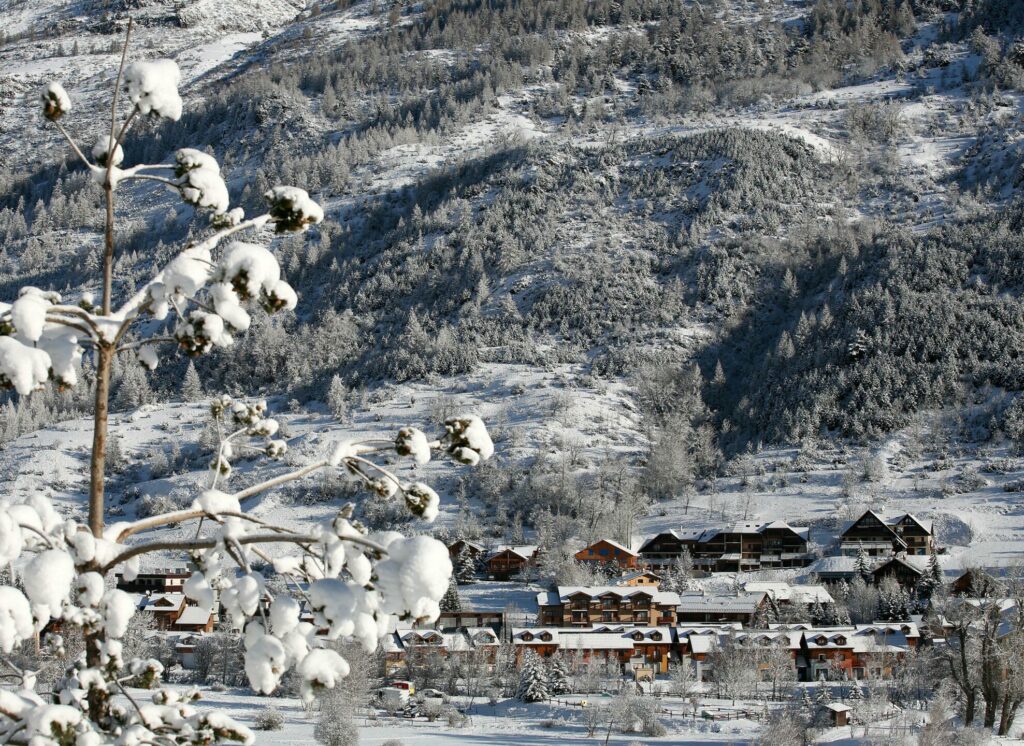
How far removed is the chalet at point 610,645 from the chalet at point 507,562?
12959mm

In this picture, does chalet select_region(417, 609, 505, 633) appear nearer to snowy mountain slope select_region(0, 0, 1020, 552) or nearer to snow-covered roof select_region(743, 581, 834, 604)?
snow-covered roof select_region(743, 581, 834, 604)

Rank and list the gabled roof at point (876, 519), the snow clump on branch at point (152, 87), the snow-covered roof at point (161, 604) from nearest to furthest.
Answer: the snow clump on branch at point (152, 87), the snow-covered roof at point (161, 604), the gabled roof at point (876, 519)

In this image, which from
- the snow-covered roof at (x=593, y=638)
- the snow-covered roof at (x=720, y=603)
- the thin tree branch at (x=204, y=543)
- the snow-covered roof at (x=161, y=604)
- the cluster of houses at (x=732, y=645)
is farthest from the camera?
the snow-covered roof at (x=161, y=604)

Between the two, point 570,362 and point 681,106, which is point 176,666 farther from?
point 681,106

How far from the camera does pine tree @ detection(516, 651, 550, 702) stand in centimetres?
3966

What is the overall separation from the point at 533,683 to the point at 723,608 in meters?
14.8

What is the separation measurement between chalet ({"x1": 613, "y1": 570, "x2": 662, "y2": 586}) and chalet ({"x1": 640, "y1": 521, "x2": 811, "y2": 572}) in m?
3.44

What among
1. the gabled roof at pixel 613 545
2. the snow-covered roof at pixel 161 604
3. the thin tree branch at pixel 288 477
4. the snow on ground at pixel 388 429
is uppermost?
the snow on ground at pixel 388 429

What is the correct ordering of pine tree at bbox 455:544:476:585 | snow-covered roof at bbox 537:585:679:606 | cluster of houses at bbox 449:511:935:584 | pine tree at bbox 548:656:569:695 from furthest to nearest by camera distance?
cluster of houses at bbox 449:511:935:584 < pine tree at bbox 455:544:476:585 < snow-covered roof at bbox 537:585:679:606 < pine tree at bbox 548:656:569:695

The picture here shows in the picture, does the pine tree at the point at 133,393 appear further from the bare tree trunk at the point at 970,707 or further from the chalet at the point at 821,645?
the bare tree trunk at the point at 970,707

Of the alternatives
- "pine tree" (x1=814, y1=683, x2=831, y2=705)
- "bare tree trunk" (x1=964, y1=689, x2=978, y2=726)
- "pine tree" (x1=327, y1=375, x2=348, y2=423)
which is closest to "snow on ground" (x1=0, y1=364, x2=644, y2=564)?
"pine tree" (x1=327, y1=375, x2=348, y2=423)

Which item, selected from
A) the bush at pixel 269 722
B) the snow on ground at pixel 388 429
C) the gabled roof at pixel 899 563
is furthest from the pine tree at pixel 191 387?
the bush at pixel 269 722

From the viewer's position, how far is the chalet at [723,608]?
165ft

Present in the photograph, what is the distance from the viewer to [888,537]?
195 feet
